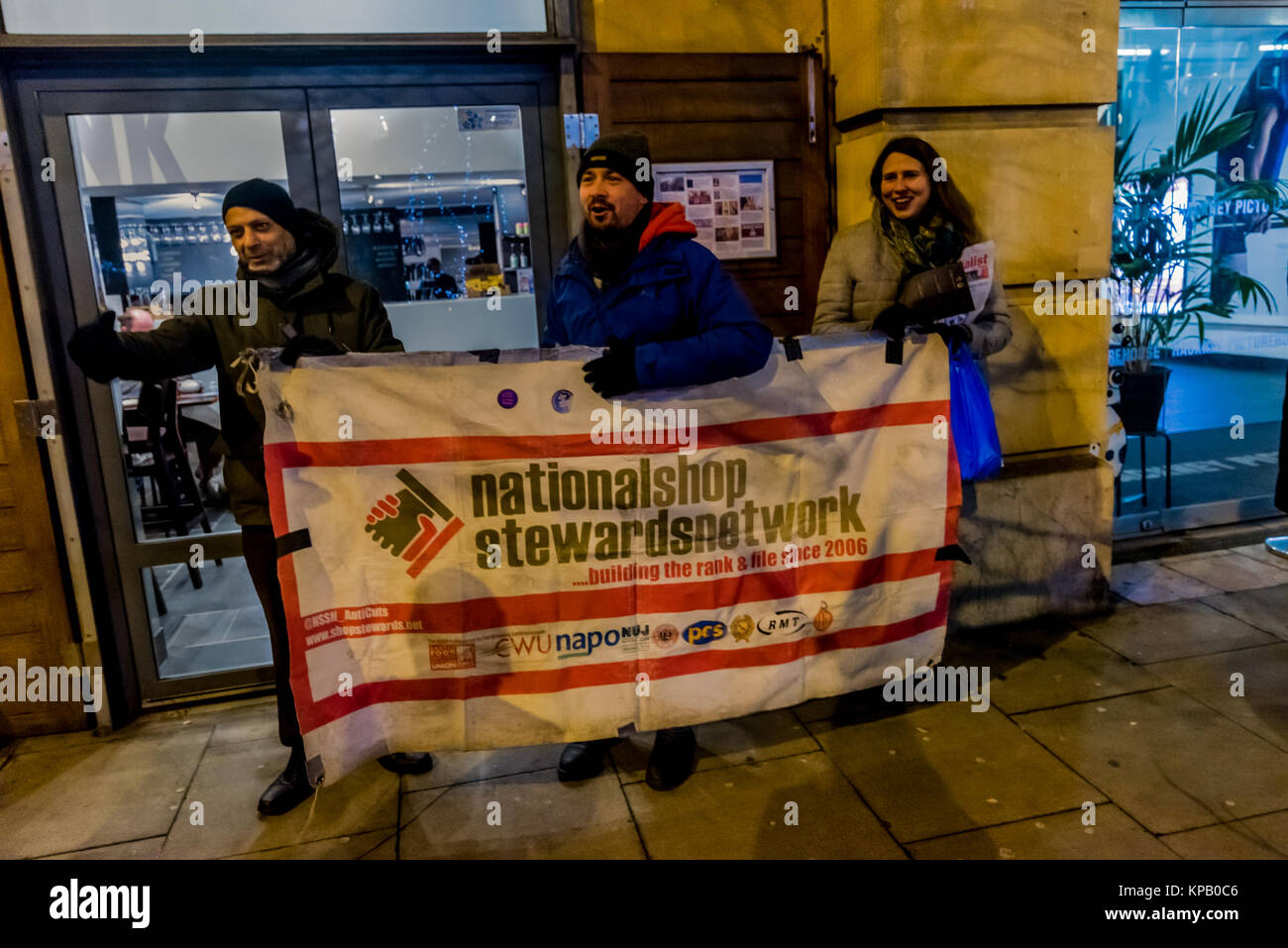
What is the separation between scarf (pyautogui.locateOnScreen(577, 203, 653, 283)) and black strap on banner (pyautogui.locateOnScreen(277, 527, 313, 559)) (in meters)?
1.34

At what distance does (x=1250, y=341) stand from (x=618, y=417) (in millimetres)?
6176

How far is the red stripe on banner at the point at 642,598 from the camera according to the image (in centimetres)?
310

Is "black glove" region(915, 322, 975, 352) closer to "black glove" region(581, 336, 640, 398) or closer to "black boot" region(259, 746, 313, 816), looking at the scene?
"black glove" region(581, 336, 640, 398)

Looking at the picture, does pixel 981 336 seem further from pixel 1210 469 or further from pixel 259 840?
pixel 1210 469

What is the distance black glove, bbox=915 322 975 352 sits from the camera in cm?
349

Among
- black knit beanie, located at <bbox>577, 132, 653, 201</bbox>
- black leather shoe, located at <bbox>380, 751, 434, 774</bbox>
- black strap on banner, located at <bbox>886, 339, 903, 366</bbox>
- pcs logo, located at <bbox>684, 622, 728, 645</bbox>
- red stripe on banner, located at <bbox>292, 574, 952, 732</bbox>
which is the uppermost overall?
black knit beanie, located at <bbox>577, 132, 653, 201</bbox>

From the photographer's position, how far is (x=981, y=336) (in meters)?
3.69

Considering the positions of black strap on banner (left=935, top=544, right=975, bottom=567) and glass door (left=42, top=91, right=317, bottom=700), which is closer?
black strap on banner (left=935, top=544, right=975, bottom=567)

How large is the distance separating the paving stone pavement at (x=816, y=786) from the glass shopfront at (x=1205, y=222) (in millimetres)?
1999

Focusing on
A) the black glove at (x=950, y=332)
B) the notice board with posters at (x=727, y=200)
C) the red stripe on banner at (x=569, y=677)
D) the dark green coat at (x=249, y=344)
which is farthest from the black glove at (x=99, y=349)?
the black glove at (x=950, y=332)

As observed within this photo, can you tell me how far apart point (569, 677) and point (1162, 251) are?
5.01m

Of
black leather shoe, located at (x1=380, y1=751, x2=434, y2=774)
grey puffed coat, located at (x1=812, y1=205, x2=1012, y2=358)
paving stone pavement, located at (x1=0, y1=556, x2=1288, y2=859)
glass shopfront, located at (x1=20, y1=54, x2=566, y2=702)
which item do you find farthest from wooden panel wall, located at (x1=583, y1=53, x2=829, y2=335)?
black leather shoe, located at (x1=380, y1=751, x2=434, y2=774)

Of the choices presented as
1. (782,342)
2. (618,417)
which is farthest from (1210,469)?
(618,417)

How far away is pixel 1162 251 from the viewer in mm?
5863
